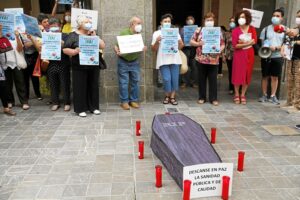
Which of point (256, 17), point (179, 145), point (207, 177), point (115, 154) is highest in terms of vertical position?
point (256, 17)

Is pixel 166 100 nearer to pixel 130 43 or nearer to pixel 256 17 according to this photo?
pixel 130 43

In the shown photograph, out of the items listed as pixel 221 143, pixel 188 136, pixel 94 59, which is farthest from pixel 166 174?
pixel 94 59

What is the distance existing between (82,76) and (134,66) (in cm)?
112

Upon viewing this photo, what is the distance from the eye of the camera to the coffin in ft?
12.3

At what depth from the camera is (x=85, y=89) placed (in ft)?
21.0

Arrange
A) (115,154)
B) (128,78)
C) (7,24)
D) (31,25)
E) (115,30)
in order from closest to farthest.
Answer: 1. (115,154)
2. (7,24)
3. (31,25)
4. (128,78)
5. (115,30)

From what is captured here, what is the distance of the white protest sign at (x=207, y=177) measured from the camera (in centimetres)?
337

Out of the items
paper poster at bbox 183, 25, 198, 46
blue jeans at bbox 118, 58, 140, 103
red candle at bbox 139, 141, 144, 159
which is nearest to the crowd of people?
blue jeans at bbox 118, 58, 140, 103

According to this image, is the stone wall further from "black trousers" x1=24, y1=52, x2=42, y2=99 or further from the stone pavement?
"black trousers" x1=24, y1=52, x2=42, y2=99

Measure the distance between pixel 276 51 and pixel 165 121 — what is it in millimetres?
3572

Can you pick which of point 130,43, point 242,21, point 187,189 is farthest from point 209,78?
point 187,189

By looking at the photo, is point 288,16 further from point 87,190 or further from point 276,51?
point 87,190

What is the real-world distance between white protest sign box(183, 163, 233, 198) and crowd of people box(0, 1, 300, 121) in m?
3.45

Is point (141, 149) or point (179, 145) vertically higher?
point (179, 145)
